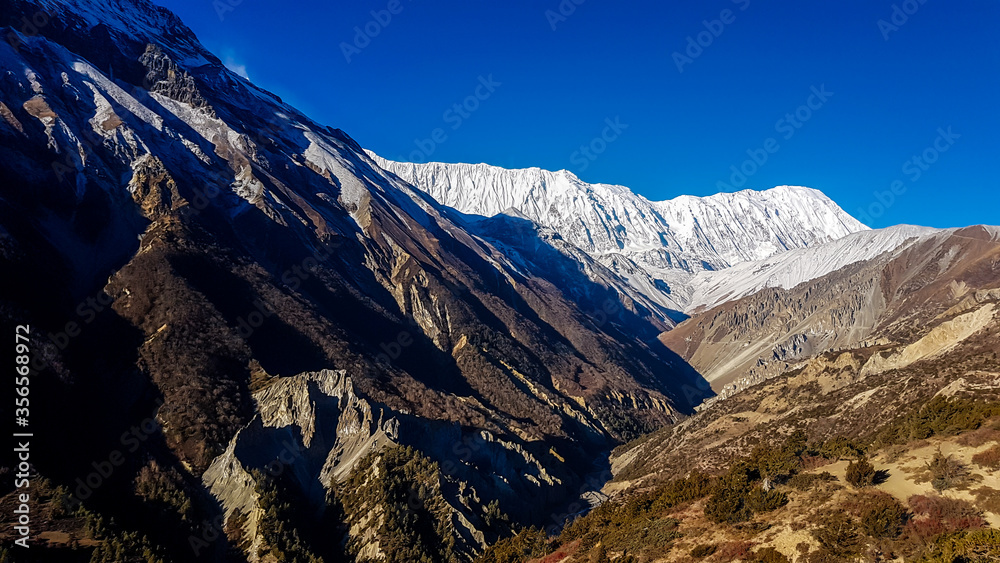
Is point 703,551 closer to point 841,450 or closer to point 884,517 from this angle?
point 884,517

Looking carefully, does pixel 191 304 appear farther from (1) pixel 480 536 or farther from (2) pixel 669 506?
(2) pixel 669 506

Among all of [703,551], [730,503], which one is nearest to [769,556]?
[703,551]

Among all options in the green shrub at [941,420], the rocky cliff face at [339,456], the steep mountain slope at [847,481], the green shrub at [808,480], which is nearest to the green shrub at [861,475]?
the steep mountain slope at [847,481]

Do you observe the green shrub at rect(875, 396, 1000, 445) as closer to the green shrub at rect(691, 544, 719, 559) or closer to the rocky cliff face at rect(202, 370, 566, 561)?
the green shrub at rect(691, 544, 719, 559)

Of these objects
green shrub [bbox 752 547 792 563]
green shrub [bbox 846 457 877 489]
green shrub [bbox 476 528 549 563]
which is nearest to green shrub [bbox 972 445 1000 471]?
green shrub [bbox 846 457 877 489]

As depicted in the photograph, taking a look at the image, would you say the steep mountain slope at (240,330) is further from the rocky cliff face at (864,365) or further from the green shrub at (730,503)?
the green shrub at (730,503)

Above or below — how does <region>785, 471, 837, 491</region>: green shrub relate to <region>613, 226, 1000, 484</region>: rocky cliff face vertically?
above

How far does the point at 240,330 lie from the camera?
85.1m

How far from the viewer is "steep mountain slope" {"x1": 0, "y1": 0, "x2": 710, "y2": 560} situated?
53594mm

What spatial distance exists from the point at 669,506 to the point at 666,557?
26.0ft

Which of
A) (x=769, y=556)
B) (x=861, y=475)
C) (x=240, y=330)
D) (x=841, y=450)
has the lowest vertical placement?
(x=841, y=450)

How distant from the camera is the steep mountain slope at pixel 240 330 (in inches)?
2110

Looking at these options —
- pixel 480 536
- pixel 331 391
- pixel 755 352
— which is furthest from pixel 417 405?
pixel 755 352

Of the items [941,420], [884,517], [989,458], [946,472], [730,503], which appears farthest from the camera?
[941,420]
